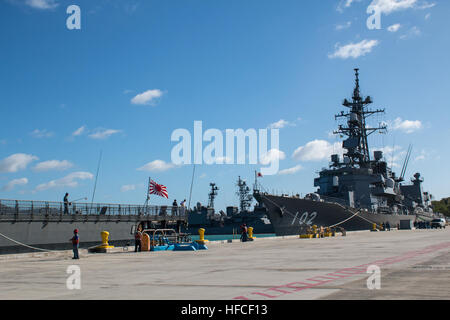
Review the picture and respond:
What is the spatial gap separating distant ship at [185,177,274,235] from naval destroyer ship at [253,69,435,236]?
81.5ft

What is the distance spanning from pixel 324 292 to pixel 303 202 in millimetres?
39677

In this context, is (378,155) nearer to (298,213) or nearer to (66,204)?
(298,213)

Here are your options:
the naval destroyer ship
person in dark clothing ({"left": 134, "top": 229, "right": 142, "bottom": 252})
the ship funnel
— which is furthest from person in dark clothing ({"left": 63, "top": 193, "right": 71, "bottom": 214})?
the ship funnel

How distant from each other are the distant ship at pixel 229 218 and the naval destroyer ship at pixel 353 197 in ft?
81.5

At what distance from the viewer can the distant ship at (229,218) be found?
84.0 m

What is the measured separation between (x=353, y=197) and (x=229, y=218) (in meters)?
41.6

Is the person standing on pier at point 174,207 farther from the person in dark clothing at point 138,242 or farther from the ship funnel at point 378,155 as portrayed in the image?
the ship funnel at point 378,155

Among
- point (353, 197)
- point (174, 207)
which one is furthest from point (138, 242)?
point (353, 197)

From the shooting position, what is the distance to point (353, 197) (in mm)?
53906

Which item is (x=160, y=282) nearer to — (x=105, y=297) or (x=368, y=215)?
(x=105, y=297)

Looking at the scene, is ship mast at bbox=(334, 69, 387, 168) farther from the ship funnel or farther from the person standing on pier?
the person standing on pier

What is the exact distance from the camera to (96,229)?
31.4m

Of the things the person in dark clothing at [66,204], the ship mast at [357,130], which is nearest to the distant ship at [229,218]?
the ship mast at [357,130]

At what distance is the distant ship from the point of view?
276ft
